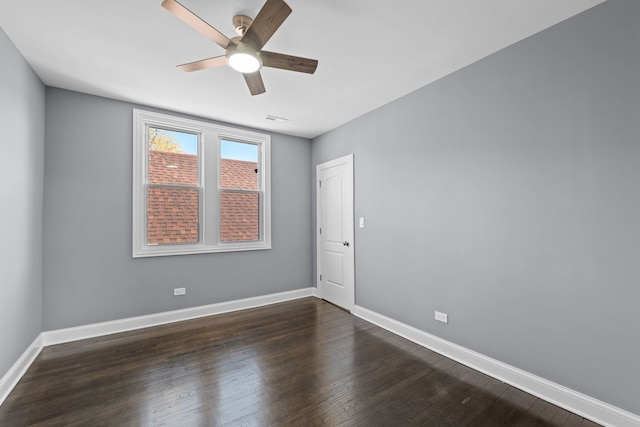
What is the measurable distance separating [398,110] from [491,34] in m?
1.21

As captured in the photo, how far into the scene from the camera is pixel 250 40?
1.82 metres

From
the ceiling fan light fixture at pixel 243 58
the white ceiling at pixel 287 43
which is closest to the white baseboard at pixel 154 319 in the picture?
the white ceiling at pixel 287 43

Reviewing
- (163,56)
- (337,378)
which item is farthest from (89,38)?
(337,378)

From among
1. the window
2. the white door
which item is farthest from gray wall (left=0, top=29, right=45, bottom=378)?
the white door

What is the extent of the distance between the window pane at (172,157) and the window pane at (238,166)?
399mm

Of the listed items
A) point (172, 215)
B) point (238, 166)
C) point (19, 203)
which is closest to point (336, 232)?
point (238, 166)

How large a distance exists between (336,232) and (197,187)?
215cm

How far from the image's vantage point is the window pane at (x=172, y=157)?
3.57 meters

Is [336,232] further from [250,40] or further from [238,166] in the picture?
[250,40]

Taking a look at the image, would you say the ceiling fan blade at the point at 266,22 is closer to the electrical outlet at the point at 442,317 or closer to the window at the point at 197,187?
the window at the point at 197,187

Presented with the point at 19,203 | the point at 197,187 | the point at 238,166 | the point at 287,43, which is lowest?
the point at 19,203

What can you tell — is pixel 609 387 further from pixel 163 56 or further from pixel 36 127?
pixel 36 127

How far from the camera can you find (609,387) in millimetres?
1760

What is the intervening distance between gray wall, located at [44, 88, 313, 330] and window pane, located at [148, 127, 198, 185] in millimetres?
275
